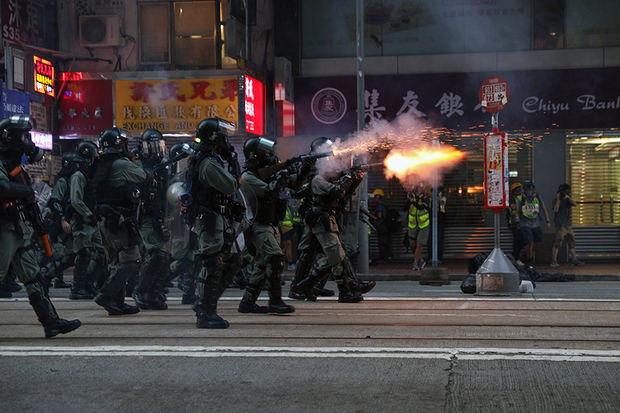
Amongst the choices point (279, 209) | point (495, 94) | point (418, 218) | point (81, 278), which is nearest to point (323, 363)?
point (279, 209)

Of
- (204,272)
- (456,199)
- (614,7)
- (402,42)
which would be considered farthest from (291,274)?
(614,7)

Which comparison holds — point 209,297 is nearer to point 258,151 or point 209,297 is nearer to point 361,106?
point 258,151

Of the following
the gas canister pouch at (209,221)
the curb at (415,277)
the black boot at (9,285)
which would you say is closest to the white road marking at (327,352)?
the gas canister pouch at (209,221)

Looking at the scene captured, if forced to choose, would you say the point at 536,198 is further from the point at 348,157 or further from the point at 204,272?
the point at 204,272

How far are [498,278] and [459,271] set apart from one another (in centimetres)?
526

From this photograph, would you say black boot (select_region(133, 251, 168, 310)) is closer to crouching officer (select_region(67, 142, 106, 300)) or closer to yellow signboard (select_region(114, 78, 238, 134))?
crouching officer (select_region(67, 142, 106, 300))

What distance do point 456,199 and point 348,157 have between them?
7.87 m

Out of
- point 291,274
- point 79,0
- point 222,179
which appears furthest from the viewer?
point 79,0

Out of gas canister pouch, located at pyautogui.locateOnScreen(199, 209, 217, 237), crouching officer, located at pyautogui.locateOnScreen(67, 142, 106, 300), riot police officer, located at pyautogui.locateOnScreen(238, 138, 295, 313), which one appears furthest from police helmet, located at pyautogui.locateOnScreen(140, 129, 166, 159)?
gas canister pouch, located at pyautogui.locateOnScreen(199, 209, 217, 237)

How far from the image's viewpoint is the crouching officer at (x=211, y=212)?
23.6ft

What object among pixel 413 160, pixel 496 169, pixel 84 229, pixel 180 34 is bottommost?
pixel 84 229

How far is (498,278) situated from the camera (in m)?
10.3

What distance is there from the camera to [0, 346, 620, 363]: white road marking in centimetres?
570

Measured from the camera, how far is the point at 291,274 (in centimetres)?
1529
